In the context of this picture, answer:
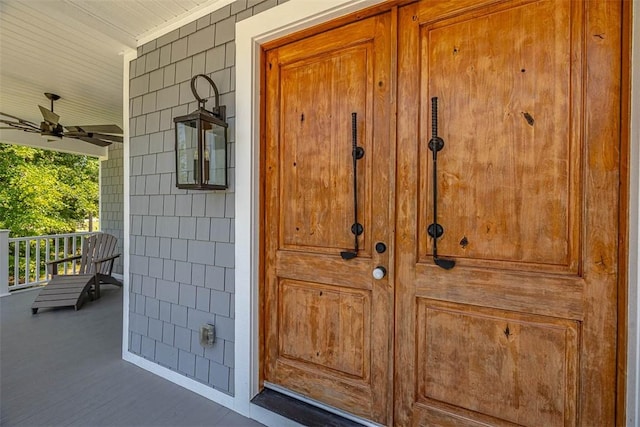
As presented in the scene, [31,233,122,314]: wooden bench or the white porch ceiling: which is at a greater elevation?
the white porch ceiling

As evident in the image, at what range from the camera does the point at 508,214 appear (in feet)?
4.37

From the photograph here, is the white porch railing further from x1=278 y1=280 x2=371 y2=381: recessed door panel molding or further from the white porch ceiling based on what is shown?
x1=278 y1=280 x2=371 y2=381: recessed door panel molding

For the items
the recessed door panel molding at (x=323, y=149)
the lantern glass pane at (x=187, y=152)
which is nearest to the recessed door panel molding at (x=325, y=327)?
the recessed door panel molding at (x=323, y=149)

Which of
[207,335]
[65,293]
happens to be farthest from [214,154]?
[65,293]

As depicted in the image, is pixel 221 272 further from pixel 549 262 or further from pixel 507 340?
pixel 549 262

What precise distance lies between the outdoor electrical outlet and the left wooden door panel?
0.40m

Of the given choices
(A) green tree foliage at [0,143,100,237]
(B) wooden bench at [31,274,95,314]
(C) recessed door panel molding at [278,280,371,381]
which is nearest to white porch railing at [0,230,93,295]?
(B) wooden bench at [31,274,95,314]

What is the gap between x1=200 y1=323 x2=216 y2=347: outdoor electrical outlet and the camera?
6.88 ft

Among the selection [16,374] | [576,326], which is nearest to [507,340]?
[576,326]

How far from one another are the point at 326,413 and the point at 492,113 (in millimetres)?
1768

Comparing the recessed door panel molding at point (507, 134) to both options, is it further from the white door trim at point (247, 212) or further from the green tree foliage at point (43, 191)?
the green tree foliage at point (43, 191)

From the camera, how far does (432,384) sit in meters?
1.49

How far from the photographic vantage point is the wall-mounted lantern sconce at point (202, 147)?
1861mm

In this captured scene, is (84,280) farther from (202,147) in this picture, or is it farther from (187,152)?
(202,147)
